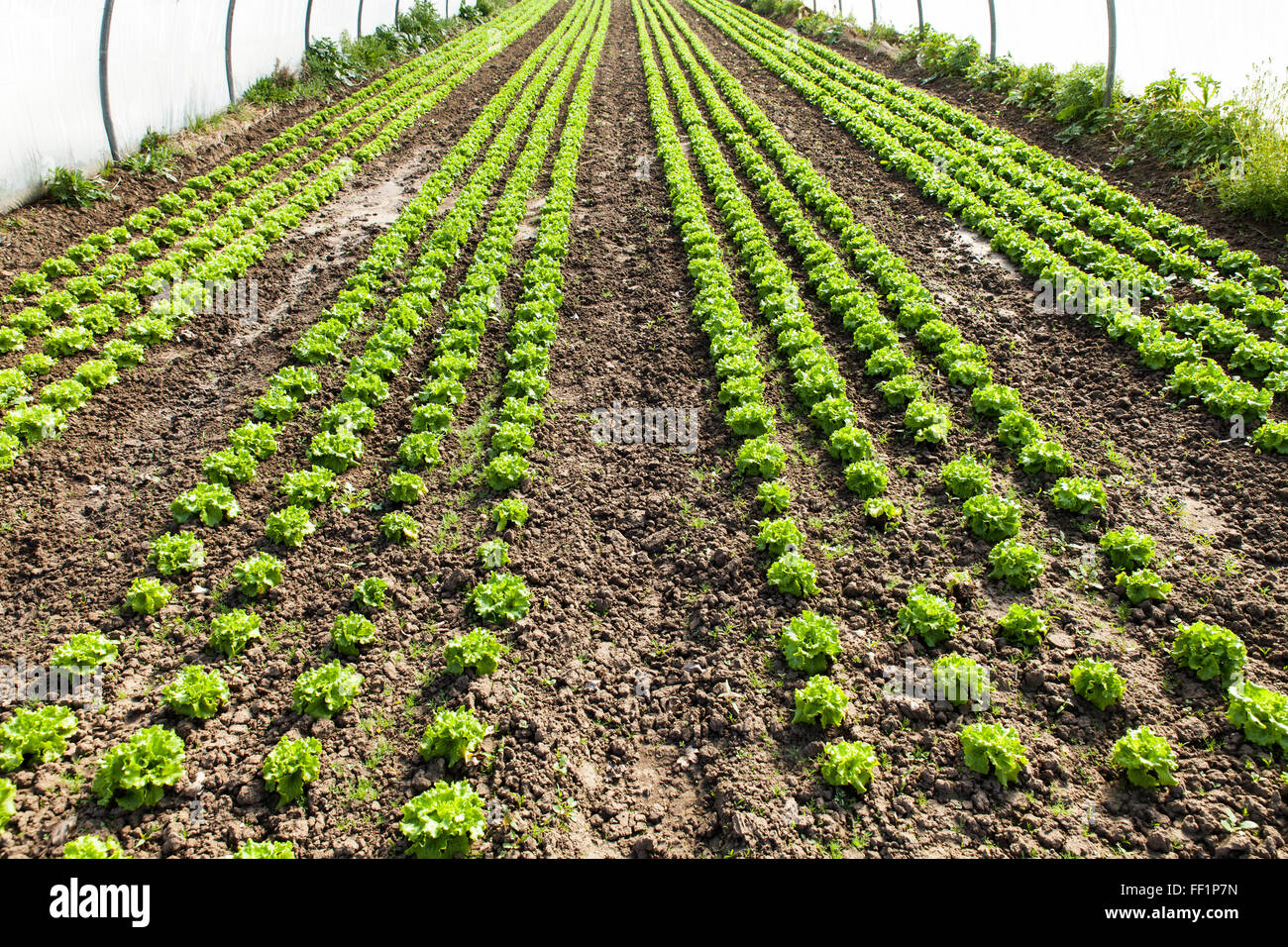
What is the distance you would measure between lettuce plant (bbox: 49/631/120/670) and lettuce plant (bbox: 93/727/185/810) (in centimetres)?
112

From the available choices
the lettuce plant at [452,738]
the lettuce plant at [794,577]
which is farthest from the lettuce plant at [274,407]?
the lettuce plant at [794,577]

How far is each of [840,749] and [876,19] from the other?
3570cm

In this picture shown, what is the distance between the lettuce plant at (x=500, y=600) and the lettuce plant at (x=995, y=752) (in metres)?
3.88

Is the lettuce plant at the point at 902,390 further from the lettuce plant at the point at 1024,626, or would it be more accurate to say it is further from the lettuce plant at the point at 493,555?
the lettuce plant at the point at 493,555

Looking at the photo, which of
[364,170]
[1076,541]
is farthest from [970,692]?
[364,170]

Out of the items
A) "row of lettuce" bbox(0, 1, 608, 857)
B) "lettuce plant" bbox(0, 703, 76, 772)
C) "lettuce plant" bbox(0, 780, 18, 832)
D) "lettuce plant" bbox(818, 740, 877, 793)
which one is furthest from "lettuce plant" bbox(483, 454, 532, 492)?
"lettuce plant" bbox(0, 780, 18, 832)

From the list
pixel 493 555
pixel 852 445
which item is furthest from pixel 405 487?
pixel 852 445

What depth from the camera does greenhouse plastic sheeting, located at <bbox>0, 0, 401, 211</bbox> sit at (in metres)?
13.5

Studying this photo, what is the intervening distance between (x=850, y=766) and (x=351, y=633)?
430 cm

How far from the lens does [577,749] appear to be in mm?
5691

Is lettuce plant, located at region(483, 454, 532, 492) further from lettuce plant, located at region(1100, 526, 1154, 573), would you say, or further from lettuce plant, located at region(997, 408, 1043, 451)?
lettuce plant, located at region(1100, 526, 1154, 573)

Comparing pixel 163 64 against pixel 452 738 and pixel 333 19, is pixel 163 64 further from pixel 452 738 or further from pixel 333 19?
pixel 452 738

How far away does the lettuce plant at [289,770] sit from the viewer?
5207 mm

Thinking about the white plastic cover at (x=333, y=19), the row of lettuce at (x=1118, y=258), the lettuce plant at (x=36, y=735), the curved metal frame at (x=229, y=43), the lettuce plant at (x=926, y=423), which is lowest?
the lettuce plant at (x=36, y=735)
